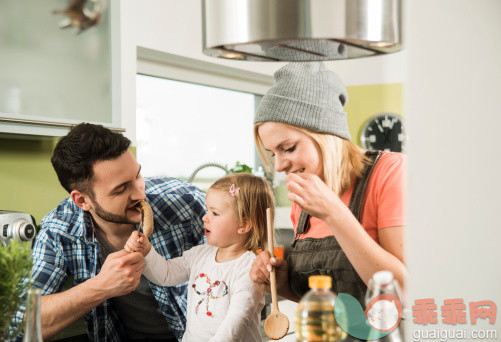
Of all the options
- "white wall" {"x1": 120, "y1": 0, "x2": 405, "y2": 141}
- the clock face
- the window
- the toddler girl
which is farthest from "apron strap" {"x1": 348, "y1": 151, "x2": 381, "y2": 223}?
the window

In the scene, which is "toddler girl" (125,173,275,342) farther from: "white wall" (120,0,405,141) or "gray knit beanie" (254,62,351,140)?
"white wall" (120,0,405,141)

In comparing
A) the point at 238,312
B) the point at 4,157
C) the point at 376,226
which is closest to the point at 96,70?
the point at 4,157

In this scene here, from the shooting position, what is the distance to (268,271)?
4.27 ft

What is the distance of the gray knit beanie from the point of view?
123 centimetres

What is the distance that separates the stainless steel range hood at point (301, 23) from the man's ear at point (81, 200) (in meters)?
1.05

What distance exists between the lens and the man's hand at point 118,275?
148 cm

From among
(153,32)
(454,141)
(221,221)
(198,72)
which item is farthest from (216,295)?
(198,72)

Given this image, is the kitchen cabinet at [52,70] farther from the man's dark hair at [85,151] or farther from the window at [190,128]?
the window at [190,128]

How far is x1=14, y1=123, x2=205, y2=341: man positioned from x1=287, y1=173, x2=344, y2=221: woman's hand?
646 mm

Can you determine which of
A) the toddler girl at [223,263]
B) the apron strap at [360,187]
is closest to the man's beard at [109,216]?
the toddler girl at [223,263]

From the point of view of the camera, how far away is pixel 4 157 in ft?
6.77

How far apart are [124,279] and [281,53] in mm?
854

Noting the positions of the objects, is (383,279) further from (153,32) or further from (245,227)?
(153,32)

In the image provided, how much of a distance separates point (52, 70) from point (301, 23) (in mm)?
1588
